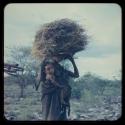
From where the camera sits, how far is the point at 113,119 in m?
2.41

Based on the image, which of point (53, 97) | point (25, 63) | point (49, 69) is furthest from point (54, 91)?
point (25, 63)

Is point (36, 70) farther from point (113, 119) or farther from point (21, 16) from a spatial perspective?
point (113, 119)

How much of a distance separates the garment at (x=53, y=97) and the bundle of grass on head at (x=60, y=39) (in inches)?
4.5

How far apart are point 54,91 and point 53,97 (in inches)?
1.8

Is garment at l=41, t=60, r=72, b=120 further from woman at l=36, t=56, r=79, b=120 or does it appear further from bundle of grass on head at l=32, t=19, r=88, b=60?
bundle of grass on head at l=32, t=19, r=88, b=60

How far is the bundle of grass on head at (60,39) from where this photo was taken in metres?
2.41

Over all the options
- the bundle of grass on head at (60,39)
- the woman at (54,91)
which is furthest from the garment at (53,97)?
the bundle of grass on head at (60,39)

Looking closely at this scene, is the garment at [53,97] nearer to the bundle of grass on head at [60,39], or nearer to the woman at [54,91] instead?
the woman at [54,91]

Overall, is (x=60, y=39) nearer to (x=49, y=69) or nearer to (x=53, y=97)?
(x=49, y=69)

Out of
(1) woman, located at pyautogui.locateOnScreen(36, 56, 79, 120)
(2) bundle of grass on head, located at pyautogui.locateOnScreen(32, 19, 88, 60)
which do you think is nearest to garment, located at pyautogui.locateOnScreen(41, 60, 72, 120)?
(1) woman, located at pyautogui.locateOnScreen(36, 56, 79, 120)

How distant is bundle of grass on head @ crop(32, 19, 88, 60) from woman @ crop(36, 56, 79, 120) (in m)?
0.06

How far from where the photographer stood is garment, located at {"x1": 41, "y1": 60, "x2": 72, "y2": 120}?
2393 millimetres

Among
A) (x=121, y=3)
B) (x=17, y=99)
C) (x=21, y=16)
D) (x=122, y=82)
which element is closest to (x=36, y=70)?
(x=17, y=99)

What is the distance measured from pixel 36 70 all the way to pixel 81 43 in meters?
0.38
